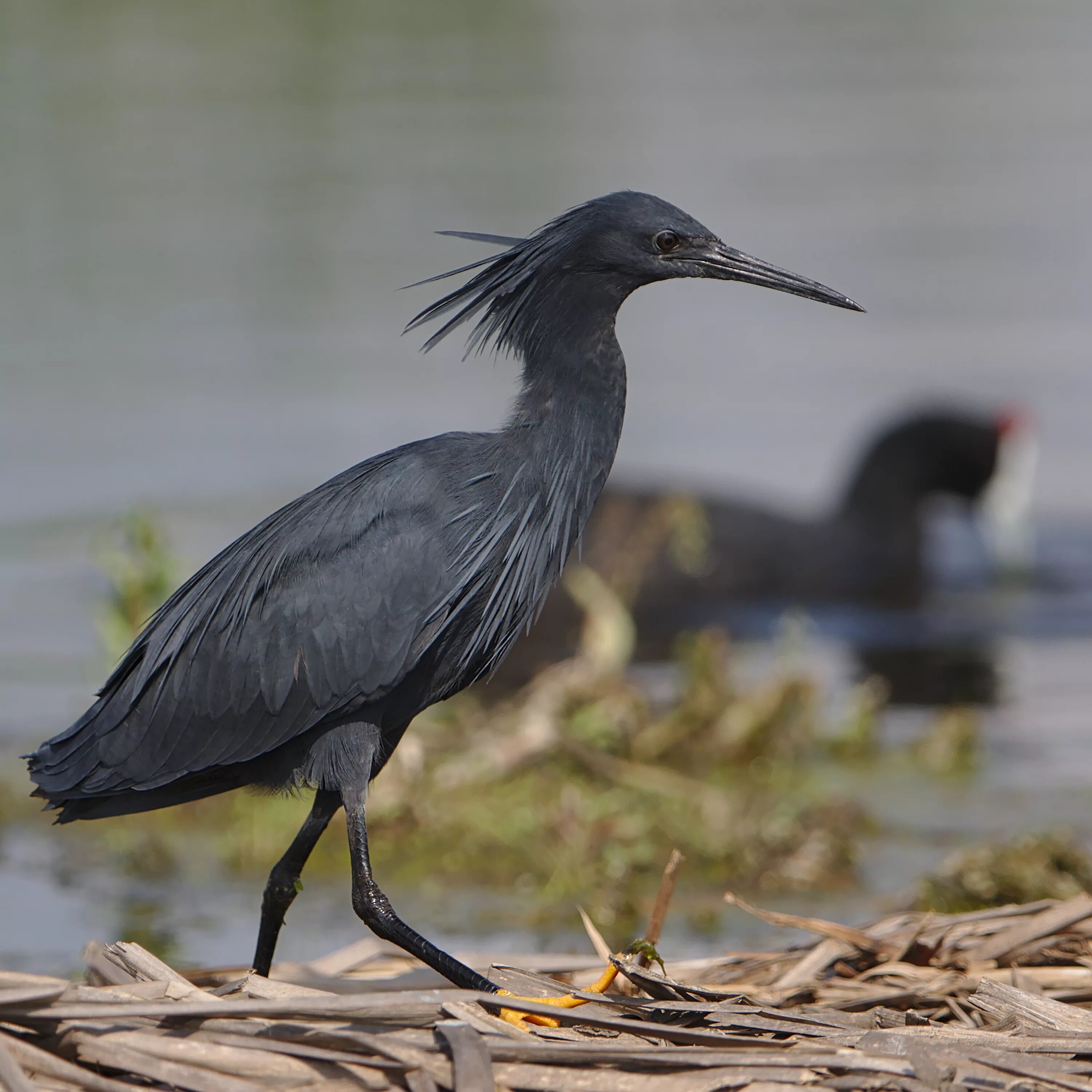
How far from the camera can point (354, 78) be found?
1108 inches

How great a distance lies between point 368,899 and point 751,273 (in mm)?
1879

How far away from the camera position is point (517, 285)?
4801 millimetres

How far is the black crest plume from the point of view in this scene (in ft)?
15.5

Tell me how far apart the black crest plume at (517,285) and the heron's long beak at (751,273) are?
0.30 m

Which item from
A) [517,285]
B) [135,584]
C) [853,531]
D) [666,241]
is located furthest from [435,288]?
[666,241]

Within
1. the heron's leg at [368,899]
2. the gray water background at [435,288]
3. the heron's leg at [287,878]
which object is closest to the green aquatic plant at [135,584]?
the gray water background at [435,288]

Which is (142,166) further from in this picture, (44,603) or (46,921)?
(46,921)

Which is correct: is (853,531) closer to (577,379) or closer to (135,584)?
(135,584)

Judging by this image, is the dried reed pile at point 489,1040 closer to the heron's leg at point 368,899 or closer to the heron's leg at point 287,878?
the heron's leg at point 368,899

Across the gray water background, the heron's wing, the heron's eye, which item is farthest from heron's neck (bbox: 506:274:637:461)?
the gray water background

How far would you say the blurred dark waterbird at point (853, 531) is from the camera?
1014 cm

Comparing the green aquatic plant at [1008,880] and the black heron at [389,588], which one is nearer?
the black heron at [389,588]

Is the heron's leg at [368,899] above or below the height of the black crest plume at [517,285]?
below

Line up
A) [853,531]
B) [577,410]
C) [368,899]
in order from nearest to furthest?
1. [368,899]
2. [577,410]
3. [853,531]
